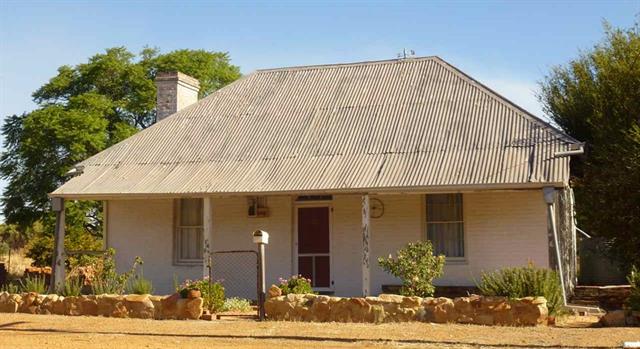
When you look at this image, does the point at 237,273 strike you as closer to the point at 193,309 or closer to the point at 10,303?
the point at 193,309

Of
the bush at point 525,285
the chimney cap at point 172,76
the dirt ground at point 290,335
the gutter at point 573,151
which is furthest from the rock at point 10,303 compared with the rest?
the gutter at point 573,151

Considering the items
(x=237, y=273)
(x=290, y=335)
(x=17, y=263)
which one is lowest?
(x=290, y=335)

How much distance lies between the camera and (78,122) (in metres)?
29.3

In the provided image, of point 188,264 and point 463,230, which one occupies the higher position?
point 463,230

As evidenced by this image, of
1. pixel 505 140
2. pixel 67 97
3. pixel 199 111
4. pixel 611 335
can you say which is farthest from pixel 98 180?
pixel 67 97

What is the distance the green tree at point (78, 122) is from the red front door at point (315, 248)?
12.4 meters

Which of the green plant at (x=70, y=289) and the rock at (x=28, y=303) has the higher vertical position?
the green plant at (x=70, y=289)

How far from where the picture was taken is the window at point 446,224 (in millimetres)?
16828

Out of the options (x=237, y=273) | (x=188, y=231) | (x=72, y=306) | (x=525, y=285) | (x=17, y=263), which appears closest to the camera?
(x=525, y=285)

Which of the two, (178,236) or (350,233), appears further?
(178,236)

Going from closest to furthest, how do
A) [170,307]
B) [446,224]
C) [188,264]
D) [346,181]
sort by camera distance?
[170,307], [346,181], [446,224], [188,264]

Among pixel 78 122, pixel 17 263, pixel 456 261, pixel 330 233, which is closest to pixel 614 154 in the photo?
pixel 456 261

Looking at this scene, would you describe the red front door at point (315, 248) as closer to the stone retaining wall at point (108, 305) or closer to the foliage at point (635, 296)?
the stone retaining wall at point (108, 305)

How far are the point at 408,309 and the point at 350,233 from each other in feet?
15.0
